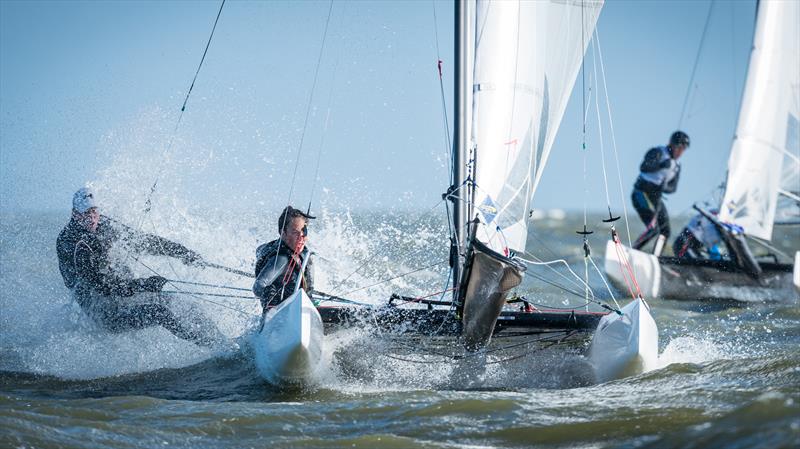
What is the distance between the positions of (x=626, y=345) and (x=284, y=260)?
1.99m

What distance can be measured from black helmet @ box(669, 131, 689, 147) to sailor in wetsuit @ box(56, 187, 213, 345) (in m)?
A: 6.65

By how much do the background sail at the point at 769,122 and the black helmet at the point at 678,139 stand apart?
0.93 m

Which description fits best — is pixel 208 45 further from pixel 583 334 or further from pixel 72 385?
pixel 583 334

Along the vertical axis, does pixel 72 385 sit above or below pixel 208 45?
below

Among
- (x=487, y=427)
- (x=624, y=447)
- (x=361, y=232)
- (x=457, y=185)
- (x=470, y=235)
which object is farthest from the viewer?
(x=361, y=232)

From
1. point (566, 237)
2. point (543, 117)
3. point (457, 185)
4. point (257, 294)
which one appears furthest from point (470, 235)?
point (566, 237)

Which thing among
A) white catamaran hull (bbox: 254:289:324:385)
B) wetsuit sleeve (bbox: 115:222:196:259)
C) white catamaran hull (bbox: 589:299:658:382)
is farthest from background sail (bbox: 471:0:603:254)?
wetsuit sleeve (bbox: 115:222:196:259)

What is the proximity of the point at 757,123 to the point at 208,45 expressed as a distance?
7.73 metres

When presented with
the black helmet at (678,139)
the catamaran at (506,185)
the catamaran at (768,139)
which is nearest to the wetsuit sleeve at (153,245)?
the catamaran at (506,185)

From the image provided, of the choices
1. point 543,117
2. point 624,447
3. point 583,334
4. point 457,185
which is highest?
point 543,117

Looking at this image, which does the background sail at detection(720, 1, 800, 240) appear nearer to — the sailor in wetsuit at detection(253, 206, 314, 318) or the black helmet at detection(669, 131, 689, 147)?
the black helmet at detection(669, 131, 689, 147)

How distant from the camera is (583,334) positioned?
5.59m

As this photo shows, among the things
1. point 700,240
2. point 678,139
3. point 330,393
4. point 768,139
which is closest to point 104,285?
point 330,393

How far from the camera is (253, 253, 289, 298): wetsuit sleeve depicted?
5.47 metres
